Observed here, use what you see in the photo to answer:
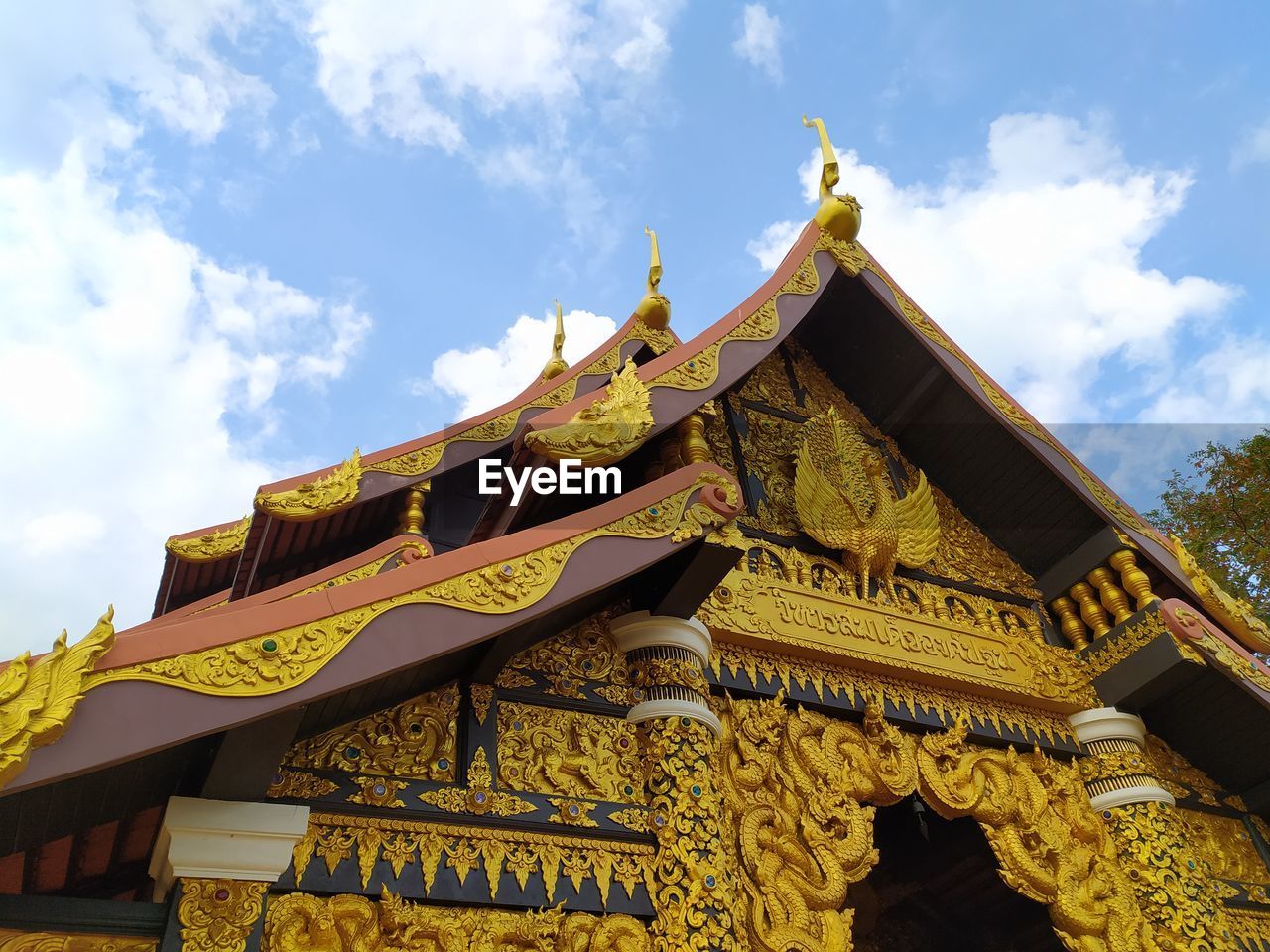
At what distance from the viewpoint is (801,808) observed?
448cm

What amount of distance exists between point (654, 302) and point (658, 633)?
236 centimetres

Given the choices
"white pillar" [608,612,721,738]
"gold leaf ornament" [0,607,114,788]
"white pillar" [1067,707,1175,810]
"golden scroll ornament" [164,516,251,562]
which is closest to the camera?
"gold leaf ornament" [0,607,114,788]

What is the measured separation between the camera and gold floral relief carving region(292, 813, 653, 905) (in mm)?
3393

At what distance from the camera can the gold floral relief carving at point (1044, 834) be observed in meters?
4.89

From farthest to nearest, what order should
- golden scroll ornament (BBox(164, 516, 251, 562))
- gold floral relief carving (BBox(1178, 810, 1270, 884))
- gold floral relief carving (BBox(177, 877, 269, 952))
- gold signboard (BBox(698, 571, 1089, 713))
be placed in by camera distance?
golden scroll ornament (BBox(164, 516, 251, 562)) < gold floral relief carving (BBox(1178, 810, 1270, 884)) < gold signboard (BBox(698, 571, 1089, 713)) < gold floral relief carving (BBox(177, 877, 269, 952))

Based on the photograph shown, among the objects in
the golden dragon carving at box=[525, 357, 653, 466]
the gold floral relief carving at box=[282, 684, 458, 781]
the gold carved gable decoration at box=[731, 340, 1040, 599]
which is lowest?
the gold floral relief carving at box=[282, 684, 458, 781]

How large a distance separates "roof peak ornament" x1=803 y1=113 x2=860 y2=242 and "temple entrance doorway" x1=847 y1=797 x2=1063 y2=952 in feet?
11.7

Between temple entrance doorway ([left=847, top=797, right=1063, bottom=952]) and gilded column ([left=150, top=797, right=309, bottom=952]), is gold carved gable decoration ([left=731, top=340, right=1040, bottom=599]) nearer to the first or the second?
temple entrance doorway ([left=847, top=797, right=1063, bottom=952])

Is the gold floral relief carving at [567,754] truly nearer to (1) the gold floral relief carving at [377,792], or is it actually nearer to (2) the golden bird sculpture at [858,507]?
(1) the gold floral relief carving at [377,792]

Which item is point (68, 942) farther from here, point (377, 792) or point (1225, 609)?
point (1225, 609)

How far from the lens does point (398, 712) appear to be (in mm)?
3820

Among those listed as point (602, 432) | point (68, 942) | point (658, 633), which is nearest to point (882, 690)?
point (658, 633)

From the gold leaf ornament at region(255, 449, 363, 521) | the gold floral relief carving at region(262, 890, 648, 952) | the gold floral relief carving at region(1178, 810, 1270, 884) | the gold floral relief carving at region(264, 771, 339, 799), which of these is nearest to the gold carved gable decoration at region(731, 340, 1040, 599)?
the gold floral relief carving at region(1178, 810, 1270, 884)

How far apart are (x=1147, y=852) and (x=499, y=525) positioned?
3694 millimetres
